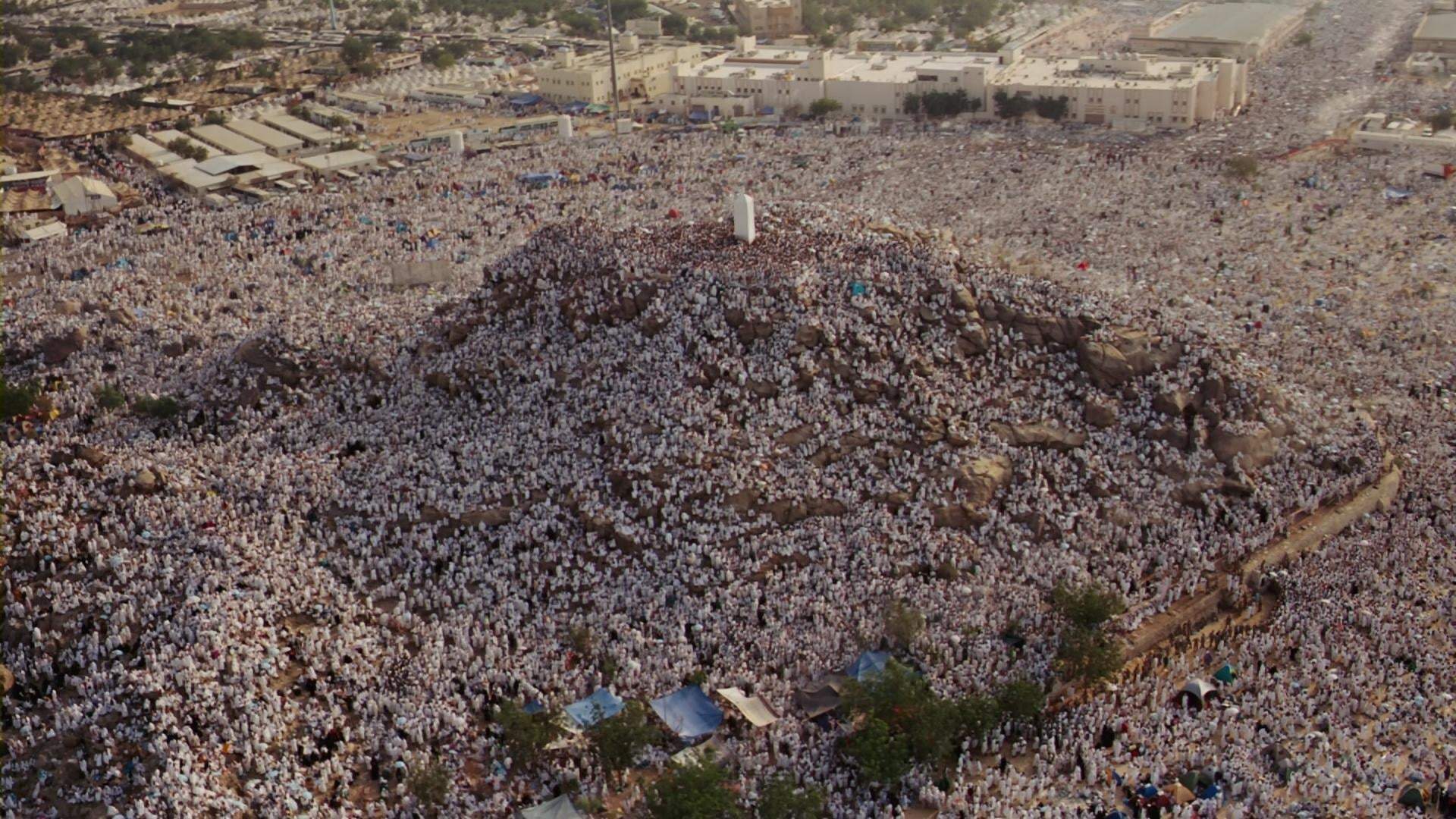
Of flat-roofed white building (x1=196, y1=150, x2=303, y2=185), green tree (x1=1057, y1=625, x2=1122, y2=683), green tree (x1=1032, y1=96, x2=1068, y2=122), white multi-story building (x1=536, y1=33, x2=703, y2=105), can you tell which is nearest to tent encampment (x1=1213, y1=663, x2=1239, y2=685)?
green tree (x1=1057, y1=625, x2=1122, y2=683)

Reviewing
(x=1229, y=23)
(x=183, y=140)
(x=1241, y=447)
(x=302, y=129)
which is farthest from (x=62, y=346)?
(x=1229, y=23)

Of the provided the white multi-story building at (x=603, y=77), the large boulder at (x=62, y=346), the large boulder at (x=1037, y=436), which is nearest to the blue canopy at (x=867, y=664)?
the large boulder at (x=1037, y=436)

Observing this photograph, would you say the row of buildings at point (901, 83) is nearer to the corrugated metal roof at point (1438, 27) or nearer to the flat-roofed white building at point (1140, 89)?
the flat-roofed white building at point (1140, 89)

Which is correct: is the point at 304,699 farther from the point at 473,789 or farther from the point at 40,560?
the point at 40,560

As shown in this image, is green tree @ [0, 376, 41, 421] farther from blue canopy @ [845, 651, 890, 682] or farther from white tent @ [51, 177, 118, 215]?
white tent @ [51, 177, 118, 215]

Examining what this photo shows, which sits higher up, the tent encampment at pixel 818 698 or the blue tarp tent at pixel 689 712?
the blue tarp tent at pixel 689 712

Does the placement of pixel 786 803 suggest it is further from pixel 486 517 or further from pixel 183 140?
pixel 183 140

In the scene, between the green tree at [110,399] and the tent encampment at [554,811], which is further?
the green tree at [110,399]
